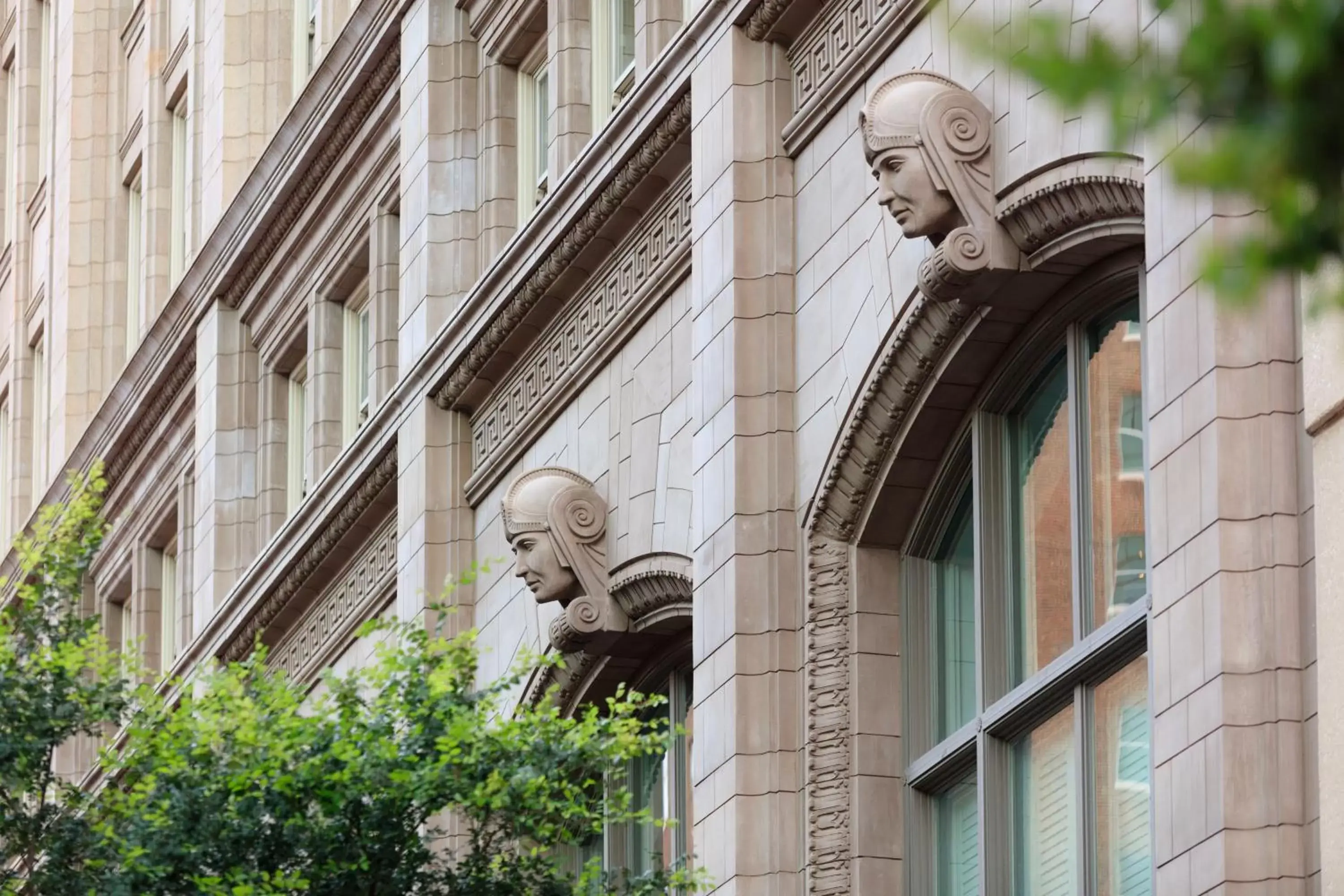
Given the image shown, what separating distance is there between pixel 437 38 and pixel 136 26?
18.7m

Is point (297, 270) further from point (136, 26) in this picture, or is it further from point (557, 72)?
point (136, 26)

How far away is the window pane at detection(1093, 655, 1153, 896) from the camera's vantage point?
1309 centimetres

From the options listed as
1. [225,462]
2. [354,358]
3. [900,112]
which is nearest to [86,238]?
[225,462]

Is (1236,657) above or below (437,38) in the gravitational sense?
below

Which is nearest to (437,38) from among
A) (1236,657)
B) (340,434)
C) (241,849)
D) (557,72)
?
(557,72)

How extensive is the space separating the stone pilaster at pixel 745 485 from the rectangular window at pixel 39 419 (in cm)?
2915

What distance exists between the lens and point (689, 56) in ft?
61.6

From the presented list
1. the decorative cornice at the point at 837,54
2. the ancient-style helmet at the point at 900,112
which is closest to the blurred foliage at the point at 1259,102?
the ancient-style helmet at the point at 900,112

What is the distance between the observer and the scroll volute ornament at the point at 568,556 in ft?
65.1

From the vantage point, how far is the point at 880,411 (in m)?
15.8

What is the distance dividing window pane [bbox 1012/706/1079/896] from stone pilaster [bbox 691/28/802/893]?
2155 millimetres

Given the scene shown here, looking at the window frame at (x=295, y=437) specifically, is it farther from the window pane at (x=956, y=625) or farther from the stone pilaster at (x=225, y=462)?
the window pane at (x=956, y=625)

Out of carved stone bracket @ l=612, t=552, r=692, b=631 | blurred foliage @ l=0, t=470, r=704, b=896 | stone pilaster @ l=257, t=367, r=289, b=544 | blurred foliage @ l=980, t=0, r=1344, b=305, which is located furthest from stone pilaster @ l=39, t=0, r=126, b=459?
blurred foliage @ l=980, t=0, r=1344, b=305

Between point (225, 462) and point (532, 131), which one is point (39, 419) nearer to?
point (225, 462)
